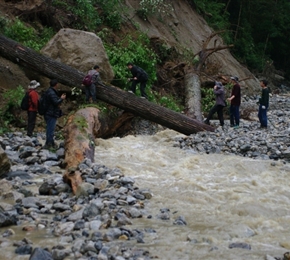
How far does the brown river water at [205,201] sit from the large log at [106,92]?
132 cm

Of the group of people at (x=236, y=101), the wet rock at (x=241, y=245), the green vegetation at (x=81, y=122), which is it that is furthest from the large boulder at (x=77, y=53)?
the wet rock at (x=241, y=245)

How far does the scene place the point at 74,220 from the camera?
A: 5.56 metres

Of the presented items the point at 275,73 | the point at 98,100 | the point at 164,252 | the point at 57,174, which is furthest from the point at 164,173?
the point at 275,73

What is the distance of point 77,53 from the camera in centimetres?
1445

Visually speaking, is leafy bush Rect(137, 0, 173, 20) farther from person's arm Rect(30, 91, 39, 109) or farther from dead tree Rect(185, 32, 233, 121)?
person's arm Rect(30, 91, 39, 109)

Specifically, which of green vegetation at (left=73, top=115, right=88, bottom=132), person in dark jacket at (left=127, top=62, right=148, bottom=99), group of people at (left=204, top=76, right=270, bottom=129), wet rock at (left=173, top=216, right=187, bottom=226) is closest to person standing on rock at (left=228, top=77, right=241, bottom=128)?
group of people at (left=204, top=76, right=270, bottom=129)

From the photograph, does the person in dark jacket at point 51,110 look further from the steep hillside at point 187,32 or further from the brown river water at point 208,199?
the steep hillside at point 187,32

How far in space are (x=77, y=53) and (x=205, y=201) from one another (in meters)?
9.16

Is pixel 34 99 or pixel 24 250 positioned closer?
pixel 24 250

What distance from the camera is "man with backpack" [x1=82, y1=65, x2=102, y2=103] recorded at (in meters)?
12.6

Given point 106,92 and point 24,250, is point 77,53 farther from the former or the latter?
point 24,250

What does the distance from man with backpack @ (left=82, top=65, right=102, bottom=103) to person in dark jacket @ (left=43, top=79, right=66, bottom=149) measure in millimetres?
2453

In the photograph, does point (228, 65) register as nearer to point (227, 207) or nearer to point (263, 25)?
point (263, 25)

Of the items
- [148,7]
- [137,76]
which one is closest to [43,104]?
[137,76]
